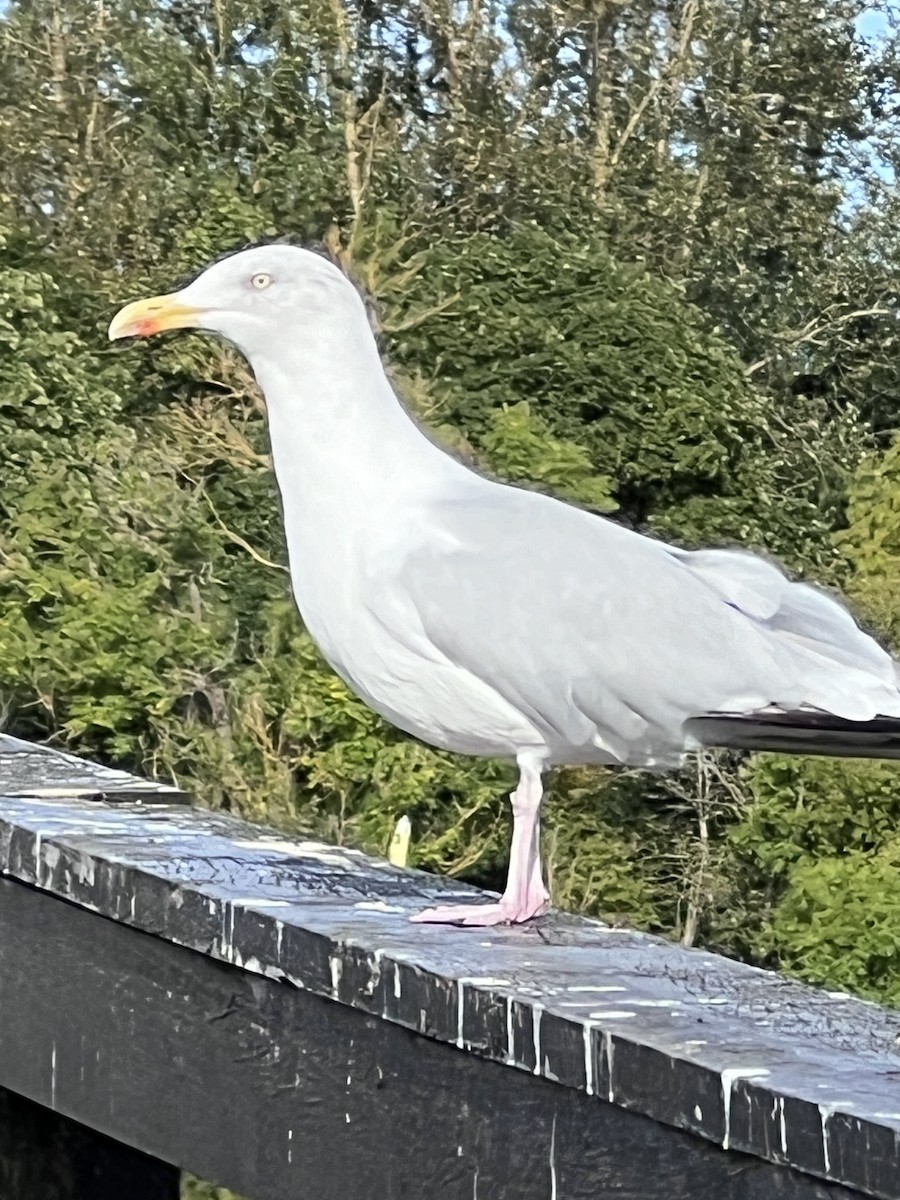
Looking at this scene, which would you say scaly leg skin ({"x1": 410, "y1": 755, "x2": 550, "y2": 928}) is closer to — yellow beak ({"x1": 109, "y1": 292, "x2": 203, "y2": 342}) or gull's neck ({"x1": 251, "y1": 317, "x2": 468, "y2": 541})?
gull's neck ({"x1": 251, "y1": 317, "x2": 468, "y2": 541})

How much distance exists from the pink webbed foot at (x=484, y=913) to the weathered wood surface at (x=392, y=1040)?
0.01m

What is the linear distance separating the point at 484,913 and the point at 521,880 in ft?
0.19

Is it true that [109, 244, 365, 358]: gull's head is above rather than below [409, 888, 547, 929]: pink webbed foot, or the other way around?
above

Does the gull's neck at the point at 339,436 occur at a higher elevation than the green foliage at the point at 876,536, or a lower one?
lower

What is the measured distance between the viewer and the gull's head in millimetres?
1010

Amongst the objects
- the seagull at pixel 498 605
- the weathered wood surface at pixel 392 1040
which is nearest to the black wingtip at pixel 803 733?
the seagull at pixel 498 605

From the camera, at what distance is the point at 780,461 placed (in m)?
5.87

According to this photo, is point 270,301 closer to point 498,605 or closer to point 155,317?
point 155,317

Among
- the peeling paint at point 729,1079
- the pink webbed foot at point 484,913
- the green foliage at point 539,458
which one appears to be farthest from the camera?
the green foliage at point 539,458

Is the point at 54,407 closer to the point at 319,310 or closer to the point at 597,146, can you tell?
the point at 597,146

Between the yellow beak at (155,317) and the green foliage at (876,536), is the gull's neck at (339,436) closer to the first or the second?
the yellow beak at (155,317)

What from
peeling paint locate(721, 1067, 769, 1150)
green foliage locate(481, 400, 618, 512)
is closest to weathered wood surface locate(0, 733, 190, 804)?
peeling paint locate(721, 1067, 769, 1150)

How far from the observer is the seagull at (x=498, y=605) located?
95cm

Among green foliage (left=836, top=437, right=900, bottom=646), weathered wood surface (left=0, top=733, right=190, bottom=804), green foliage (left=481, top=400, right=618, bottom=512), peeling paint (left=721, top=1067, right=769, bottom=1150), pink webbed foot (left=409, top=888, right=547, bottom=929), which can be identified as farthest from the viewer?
green foliage (left=481, top=400, right=618, bottom=512)
